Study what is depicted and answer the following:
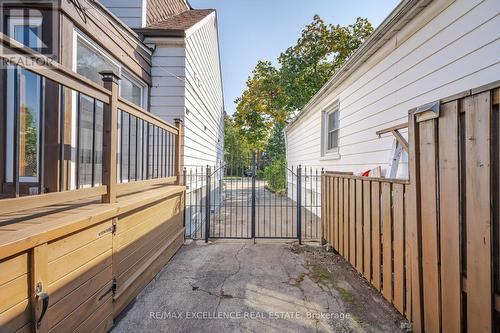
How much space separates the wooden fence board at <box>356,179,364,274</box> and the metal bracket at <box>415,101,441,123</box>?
1.18 meters

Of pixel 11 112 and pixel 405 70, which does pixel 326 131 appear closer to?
pixel 405 70

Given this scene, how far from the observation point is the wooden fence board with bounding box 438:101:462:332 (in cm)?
156

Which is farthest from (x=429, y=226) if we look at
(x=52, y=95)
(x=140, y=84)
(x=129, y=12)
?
(x=129, y=12)

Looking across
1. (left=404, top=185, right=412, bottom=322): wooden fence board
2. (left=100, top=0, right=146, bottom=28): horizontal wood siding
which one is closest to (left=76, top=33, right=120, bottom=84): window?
(left=100, top=0, right=146, bottom=28): horizontal wood siding

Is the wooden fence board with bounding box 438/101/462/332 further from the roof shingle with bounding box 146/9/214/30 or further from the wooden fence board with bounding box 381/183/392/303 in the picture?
the roof shingle with bounding box 146/9/214/30

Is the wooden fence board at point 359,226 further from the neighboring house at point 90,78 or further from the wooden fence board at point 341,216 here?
the neighboring house at point 90,78

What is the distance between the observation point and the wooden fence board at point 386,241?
2.35 m

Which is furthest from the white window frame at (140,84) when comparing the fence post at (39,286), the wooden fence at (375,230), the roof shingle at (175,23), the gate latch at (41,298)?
the wooden fence at (375,230)

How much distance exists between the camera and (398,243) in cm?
222

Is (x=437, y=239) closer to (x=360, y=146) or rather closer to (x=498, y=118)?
(x=498, y=118)

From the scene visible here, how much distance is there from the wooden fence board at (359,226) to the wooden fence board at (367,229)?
8cm

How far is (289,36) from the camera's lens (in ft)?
38.5

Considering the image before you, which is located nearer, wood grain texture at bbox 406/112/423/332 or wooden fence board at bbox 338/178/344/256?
wood grain texture at bbox 406/112/423/332

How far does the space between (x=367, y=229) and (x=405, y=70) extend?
2.23m
